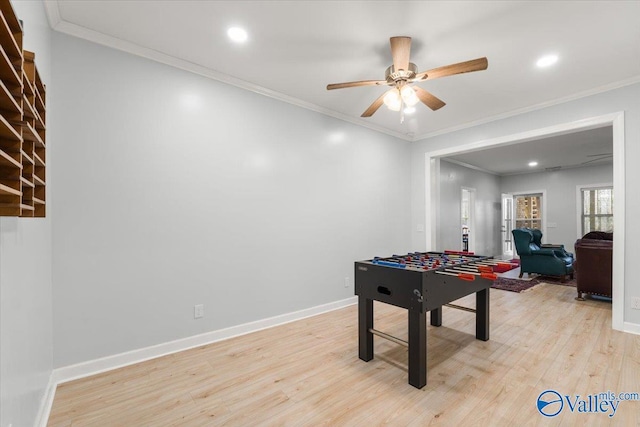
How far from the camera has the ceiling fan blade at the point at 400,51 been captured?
6.96ft

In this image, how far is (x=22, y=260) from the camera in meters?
1.36

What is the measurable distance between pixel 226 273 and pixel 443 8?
2.85 metres

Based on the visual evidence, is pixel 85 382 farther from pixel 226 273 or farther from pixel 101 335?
pixel 226 273

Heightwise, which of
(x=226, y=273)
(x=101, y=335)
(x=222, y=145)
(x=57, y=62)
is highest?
(x=57, y=62)

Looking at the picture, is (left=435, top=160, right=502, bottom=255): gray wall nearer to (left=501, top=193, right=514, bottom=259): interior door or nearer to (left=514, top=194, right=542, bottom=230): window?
(left=501, top=193, right=514, bottom=259): interior door

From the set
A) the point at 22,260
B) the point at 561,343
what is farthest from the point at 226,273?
the point at 561,343

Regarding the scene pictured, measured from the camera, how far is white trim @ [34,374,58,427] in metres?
1.66

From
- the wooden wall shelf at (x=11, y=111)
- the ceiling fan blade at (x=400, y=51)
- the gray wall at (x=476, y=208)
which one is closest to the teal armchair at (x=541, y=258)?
the gray wall at (x=476, y=208)

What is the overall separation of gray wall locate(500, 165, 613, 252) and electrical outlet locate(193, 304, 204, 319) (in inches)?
358

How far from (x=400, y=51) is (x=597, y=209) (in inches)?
332

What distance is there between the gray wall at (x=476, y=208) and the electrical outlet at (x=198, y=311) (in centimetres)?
485

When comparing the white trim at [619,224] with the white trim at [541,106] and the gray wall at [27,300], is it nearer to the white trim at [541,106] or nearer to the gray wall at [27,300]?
the white trim at [541,106]

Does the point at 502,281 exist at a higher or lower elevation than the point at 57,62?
lower

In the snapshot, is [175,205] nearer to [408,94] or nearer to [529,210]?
[408,94]
